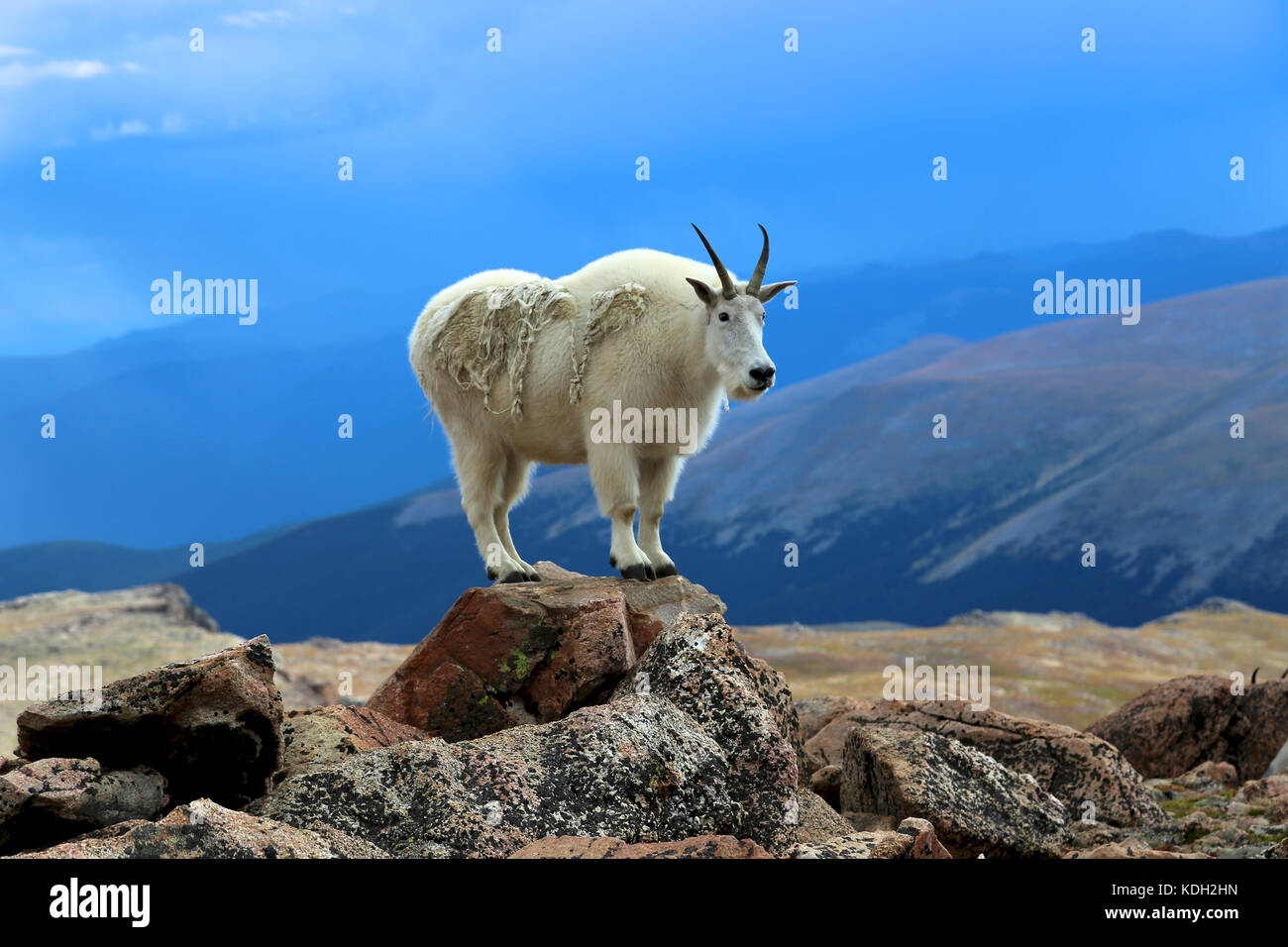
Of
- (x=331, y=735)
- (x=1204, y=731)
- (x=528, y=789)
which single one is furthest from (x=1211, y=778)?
(x=331, y=735)

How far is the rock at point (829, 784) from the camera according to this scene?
1130cm

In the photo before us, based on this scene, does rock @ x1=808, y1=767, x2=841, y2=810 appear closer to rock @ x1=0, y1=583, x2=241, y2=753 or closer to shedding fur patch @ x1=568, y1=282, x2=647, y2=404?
shedding fur patch @ x1=568, y1=282, x2=647, y2=404

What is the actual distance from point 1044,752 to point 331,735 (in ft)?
24.0

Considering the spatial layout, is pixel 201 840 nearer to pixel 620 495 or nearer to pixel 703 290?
pixel 620 495

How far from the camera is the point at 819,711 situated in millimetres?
15320

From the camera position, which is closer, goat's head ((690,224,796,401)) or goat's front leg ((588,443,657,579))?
goat's head ((690,224,796,401))

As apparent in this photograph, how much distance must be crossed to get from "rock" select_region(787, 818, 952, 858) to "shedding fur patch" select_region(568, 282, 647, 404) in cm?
582

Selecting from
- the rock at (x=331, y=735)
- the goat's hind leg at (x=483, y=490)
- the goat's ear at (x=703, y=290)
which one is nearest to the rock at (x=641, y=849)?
the rock at (x=331, y=735)

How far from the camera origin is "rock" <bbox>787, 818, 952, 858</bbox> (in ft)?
23.1

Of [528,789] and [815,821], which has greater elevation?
[528,789]

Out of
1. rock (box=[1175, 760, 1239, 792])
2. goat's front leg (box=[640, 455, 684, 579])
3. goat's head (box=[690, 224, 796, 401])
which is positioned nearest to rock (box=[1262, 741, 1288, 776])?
rock (box=[1175, 760, 1239, 792])
